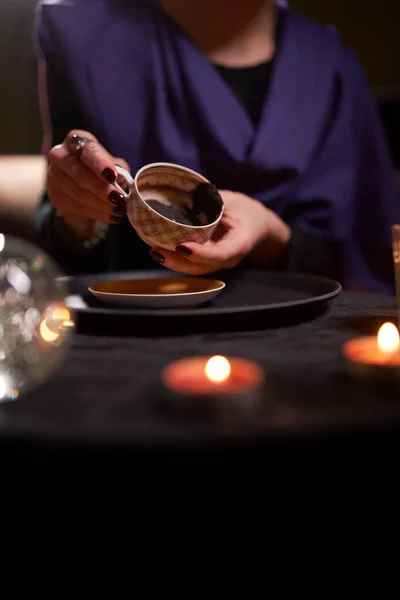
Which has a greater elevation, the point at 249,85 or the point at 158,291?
the point at 249,85

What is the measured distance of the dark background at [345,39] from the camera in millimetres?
1148

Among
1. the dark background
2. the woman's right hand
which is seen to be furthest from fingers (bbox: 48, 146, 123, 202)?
the dark background

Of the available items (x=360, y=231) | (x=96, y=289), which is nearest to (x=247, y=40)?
(x=360, y=231)

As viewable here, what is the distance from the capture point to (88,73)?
3.60 feet

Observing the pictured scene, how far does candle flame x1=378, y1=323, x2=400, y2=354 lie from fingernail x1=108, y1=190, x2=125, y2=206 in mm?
273

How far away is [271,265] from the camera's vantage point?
1.03 metres

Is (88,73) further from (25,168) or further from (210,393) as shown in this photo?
(210,393)

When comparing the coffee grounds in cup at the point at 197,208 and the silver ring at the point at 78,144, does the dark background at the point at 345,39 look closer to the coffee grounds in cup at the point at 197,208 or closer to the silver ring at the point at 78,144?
the silver ring at the point at 78,144

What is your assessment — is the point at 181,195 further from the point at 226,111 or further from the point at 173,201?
the point at 226,111

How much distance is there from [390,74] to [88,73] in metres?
0.63

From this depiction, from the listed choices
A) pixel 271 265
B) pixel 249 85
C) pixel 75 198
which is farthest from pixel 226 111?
pixel 75 198

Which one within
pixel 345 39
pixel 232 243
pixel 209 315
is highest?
pixel 345 39

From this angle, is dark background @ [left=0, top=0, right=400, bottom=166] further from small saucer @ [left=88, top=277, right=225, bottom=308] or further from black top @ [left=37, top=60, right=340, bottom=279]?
small saucer @ [left=88, top=277, right=225, bottom=308]

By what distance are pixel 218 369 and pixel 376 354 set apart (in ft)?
0.39
